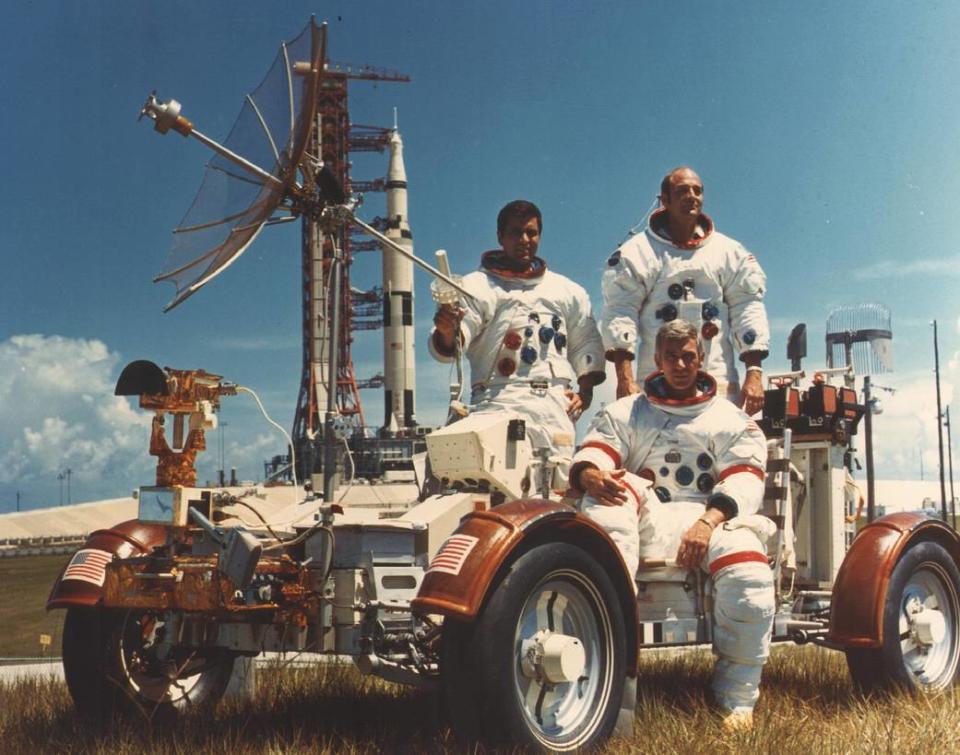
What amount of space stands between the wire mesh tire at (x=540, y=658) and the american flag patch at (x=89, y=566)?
1824 mm

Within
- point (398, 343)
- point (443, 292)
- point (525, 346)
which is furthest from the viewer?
point (398, 343)

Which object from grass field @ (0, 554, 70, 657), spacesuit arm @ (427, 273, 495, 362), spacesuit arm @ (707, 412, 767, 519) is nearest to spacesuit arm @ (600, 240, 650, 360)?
spacesuit arm @ (427, 273, 495, 362)

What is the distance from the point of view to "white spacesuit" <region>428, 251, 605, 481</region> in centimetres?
627

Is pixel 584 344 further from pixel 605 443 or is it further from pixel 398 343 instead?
pixel 398 343

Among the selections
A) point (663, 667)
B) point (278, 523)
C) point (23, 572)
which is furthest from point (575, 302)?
point (23, 572)

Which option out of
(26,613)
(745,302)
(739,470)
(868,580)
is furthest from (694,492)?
(26,613)

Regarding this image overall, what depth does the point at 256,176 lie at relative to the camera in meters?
4.84

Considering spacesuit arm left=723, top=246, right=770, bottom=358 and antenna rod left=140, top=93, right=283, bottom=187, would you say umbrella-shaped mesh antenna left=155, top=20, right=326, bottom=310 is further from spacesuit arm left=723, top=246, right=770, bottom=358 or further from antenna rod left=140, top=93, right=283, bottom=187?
spacesuit arm left=723, top=246, right=770, bottom=358

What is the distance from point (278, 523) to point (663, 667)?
3.02 meters

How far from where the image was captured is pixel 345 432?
4.80 meters

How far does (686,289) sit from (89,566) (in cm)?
350

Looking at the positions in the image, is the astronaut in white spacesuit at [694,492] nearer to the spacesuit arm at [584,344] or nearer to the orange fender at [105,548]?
the spacesuit arm at [584,344]

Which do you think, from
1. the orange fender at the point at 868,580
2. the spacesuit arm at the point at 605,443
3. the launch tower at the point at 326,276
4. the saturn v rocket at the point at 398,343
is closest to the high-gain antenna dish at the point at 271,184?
the spacesuit arm at the point at 605,443

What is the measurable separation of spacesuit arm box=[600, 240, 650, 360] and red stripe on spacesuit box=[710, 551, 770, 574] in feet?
6.74
